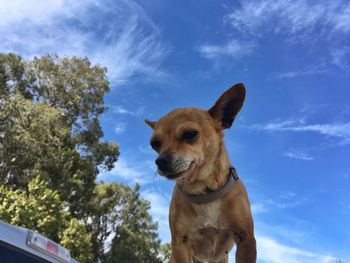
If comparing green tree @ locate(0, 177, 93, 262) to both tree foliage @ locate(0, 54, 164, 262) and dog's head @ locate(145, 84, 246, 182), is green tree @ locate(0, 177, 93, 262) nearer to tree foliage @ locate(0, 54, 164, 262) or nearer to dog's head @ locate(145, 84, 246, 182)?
tree foliage @ locate(0, 54, 164, 262)

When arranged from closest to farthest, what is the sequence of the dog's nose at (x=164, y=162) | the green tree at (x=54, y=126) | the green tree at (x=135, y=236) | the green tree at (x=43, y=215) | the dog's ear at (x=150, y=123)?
the dog's nose at (x=164, y=162), the dog's ear at (x=150, y=123), the green tree at (x=43, y=215), the green tree at (x=54, y=126), the green tree at (x=135, y=236)

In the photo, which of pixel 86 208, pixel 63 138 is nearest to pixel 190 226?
pixel 63 138

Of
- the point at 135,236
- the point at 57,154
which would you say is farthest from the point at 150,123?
the point at 135,236

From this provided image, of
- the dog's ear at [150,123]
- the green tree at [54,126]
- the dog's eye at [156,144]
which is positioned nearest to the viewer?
the dog's eye at [156,144]

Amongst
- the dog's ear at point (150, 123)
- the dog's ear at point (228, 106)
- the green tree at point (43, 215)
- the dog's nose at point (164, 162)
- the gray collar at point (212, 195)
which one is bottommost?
the gray collar at point (212, 195)

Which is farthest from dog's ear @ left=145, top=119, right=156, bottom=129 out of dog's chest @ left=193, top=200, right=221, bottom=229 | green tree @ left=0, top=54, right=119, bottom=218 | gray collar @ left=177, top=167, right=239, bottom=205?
green tree @ left=0, top=54, right=119, bottom=218

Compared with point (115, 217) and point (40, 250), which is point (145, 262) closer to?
point (115, 217)

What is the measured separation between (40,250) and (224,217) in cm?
300

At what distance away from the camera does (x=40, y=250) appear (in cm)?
546

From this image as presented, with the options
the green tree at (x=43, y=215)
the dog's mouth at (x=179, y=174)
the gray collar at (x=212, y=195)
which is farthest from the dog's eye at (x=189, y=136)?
the green tree at (x=43, y=215)

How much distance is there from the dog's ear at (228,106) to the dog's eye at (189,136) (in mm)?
259

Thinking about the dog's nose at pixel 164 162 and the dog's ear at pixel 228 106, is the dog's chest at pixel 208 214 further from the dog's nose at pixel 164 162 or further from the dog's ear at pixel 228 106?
the dog's ear at pixel 228 106

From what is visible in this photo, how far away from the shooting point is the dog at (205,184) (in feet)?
10.7

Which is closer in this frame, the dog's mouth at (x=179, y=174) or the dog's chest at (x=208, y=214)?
the dog's mouth at (x=179, y=174)
